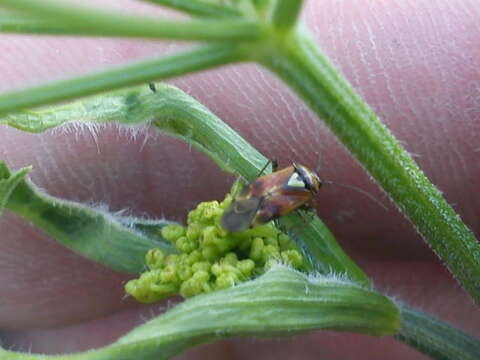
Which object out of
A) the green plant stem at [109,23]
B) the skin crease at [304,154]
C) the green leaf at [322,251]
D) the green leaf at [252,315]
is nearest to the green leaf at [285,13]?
the green plant stem at [109,23]

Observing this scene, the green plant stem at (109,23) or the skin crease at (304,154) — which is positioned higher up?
the skin crease at (304,154)

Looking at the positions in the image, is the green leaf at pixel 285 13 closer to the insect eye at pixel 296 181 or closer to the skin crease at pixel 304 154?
the insect eye at pixel 296 181

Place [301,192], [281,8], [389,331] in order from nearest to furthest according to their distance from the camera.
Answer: [281,8], [389,331], [301,192]

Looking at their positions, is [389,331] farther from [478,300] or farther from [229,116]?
[229,116]

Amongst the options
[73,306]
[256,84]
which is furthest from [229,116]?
[73,306]

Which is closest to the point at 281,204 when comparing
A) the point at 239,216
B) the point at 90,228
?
the point at 239,216
